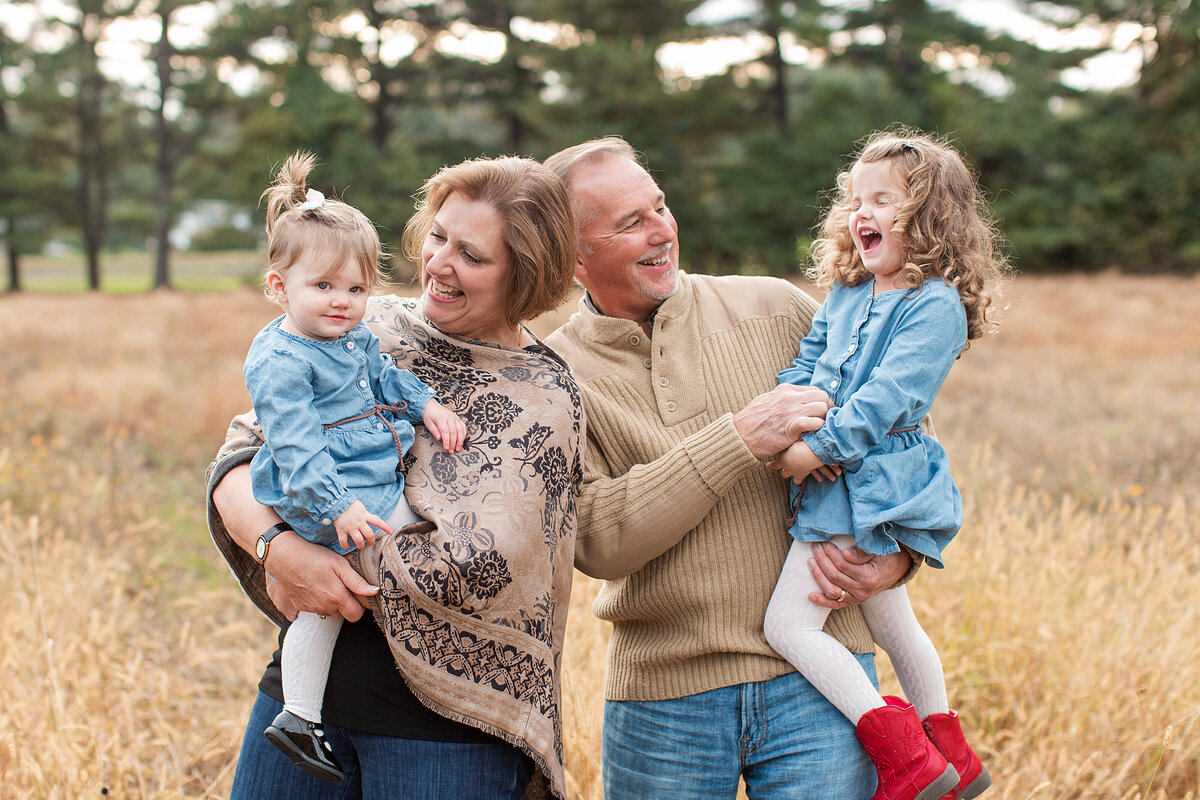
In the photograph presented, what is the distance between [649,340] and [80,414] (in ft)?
24.7

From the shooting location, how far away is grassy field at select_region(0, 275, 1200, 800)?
2.90 m

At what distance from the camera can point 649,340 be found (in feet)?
8.10

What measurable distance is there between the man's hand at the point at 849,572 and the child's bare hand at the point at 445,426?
905 millimetres

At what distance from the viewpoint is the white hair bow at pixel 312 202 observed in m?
1.94

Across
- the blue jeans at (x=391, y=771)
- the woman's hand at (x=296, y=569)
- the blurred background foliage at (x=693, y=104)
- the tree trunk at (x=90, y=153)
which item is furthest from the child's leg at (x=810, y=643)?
the tree trunk at (x=90, y=153)

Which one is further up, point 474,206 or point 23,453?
point 474,206

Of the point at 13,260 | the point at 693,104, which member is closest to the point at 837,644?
the point at 693,104

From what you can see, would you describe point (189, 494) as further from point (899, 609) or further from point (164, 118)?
point (164, 118)

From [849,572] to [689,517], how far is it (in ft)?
1.32

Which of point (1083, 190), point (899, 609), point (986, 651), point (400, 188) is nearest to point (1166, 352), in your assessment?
point (986, 651)

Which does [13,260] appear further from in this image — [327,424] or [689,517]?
[689,517]

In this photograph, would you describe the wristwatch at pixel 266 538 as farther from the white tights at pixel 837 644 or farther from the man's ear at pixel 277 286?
the white tights at pixel 837 644

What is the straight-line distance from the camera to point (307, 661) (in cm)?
193

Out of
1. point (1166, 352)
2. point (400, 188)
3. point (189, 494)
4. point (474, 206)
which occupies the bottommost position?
point (189, 494)
